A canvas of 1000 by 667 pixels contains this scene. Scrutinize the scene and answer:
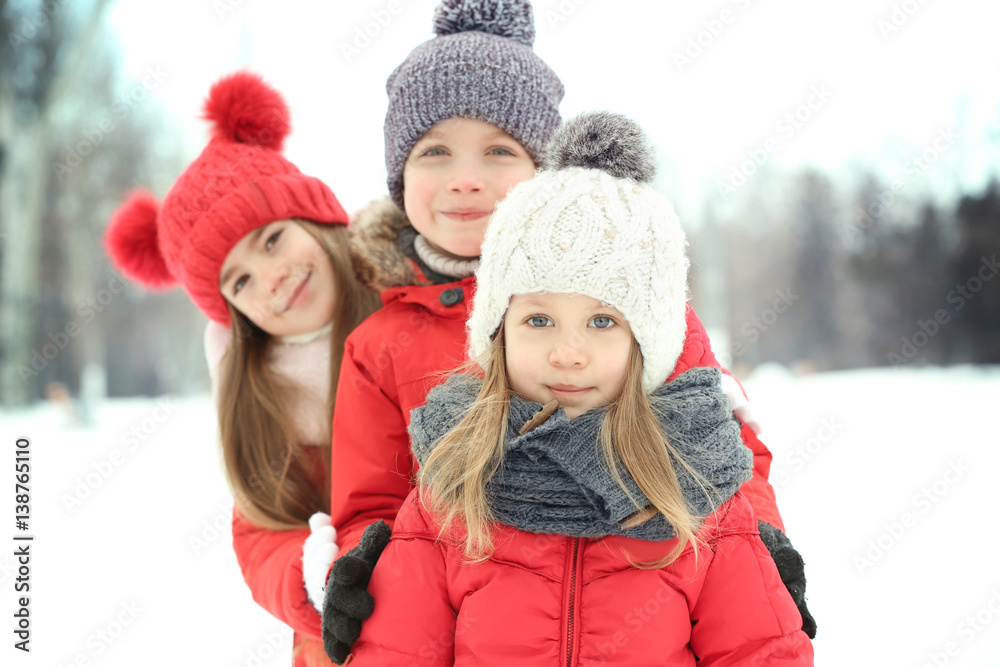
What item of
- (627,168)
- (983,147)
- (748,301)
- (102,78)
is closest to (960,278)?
(983,147)

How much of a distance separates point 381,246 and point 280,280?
0.35 meters

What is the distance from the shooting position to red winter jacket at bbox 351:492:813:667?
3.66 ft

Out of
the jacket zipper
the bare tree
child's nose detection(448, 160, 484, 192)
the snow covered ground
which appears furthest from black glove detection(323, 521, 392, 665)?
the bare tree

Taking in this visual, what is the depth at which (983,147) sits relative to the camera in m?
7.79

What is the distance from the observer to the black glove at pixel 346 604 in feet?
3.95

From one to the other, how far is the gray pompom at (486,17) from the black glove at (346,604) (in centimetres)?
134

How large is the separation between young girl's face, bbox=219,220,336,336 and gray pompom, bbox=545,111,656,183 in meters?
0.94

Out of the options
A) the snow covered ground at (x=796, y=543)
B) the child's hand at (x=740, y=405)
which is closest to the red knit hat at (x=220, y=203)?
the snow covered ground at (x=796, y=543)

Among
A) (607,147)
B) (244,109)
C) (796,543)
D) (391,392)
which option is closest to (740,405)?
(607,147)

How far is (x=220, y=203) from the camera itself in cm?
187

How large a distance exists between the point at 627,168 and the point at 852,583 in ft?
8.43

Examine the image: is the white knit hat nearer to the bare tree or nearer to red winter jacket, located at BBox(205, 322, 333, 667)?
red winter jacket, located at BBox(205, 322, 333, 667)

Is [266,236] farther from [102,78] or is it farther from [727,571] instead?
[102,78]

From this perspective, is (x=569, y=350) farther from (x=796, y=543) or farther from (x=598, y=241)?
(x=796, y=543)
